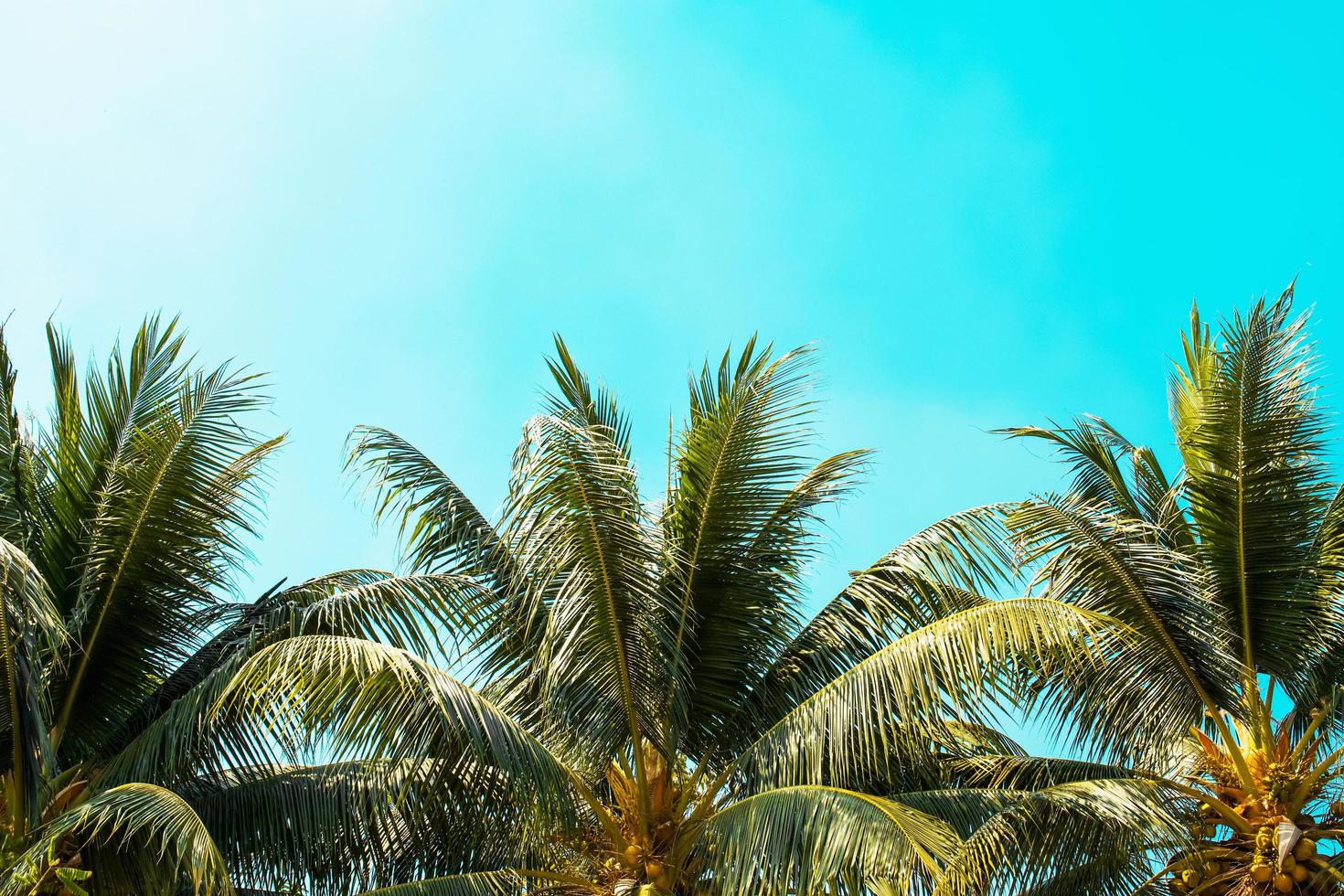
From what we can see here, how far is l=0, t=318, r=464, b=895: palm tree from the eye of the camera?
9.62 m

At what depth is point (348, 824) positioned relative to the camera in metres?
10.5

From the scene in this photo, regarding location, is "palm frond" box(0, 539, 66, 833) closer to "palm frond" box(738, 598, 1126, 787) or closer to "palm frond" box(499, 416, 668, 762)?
"palm frond" box(499, 416, 668, 762)

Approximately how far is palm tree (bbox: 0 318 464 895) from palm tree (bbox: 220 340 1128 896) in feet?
1.63

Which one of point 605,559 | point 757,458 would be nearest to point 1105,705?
point 757,458

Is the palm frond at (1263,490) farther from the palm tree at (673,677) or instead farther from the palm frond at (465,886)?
the palm frond at (465,886)

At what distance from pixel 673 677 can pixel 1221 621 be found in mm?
4183

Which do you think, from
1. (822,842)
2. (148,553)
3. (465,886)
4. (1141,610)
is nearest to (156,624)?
(148,553)

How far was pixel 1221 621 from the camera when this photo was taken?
439 inches

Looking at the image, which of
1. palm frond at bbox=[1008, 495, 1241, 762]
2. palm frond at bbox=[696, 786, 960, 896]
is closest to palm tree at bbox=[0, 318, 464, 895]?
palm frond at bbox=[696, 786, 960, 896]

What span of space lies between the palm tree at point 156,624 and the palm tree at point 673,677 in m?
0.50

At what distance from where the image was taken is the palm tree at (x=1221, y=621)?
1045 cm

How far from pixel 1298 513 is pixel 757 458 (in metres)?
4.14

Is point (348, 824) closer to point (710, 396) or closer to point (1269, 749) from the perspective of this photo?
point (710, 396)

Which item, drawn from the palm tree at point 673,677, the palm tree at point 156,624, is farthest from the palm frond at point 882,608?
the palm tree at point 156,624
